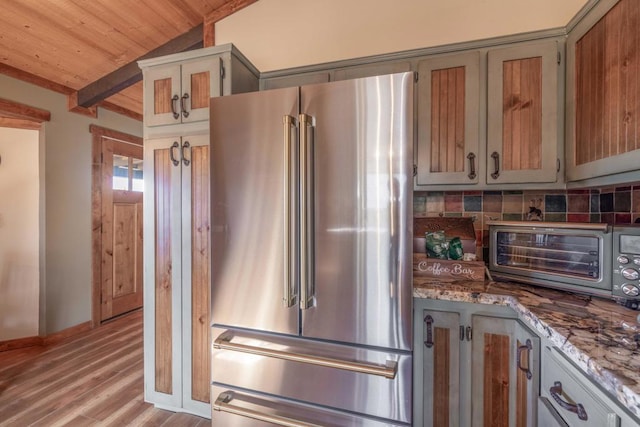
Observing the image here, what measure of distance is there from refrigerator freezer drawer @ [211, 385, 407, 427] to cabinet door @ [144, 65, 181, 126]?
1585 mm

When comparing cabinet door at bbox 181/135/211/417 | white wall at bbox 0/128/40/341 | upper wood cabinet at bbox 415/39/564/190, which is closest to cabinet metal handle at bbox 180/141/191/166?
cabinet door at bbox 181/135/211/417

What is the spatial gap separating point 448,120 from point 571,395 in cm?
133

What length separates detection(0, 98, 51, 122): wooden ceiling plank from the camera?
8.16ft

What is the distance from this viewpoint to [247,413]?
1335 mm

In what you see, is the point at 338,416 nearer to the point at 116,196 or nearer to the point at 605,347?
the point at 605,347

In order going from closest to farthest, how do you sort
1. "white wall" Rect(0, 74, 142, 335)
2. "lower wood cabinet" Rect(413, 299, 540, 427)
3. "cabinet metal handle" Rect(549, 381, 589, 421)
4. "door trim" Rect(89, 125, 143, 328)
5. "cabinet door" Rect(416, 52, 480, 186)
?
1. "cabinet metal handle" Rect(549, 381, 589, 421)
2. "lower wood cabinet" Rect(413, 299, 540, 427)
3. "cabinet door" Rect(416, 52, 480, 186)
4. "white wall" Rect(0, 74, 142, 335)
5. "door trim" Rect(89, 125, 143, 328)

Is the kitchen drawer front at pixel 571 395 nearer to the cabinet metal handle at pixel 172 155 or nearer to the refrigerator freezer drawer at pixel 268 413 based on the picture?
the refrigerator freezer drawer at pixel 268 413

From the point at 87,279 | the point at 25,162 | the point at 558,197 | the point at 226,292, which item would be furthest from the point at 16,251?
the point at 558,197

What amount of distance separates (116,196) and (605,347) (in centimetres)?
430

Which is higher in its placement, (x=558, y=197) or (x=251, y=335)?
(x=558, y=197)

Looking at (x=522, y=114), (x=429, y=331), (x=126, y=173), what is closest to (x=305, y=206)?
(x=429, y=331)

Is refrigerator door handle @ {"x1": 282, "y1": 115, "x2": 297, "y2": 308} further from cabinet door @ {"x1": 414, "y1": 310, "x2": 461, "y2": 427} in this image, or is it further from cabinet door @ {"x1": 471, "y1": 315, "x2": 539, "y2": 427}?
cabinet door @ {"x1": 471, "y1": 315, "x2": 539, "y2": 427}

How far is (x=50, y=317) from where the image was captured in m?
2.86

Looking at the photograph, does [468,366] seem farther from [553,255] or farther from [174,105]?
[174,105]
